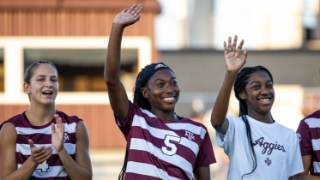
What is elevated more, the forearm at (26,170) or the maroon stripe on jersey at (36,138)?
the maroon stripe on jersey at (36,138)

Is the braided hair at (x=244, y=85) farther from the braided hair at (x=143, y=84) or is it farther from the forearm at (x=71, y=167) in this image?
the forearm at (x=71, y=167)

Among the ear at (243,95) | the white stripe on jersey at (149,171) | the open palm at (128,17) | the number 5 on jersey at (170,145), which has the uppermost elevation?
the open palm at (128,17)

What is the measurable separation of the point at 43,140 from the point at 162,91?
0.83m

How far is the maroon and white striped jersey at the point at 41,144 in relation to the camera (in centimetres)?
444

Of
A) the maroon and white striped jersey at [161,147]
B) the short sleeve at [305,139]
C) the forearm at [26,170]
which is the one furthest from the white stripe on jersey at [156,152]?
the short sleeve at [305,139]

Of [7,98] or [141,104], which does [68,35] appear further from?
[141,104]

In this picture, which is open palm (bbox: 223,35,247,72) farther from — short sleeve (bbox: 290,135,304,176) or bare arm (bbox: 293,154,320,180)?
bare arm (bbox: 293,154,320,180)

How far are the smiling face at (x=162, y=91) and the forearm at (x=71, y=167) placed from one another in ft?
1.99

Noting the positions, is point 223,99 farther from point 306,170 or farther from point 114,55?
point 306,170

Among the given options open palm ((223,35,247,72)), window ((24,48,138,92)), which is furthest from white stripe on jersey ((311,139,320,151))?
window ((24,48,138,92))

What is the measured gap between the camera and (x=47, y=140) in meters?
4.48

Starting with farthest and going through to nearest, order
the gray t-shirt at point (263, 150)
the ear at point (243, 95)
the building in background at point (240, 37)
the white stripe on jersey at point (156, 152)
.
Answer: the building in background at point (240, 37), the ear at point (243, 95), the gray t-shirt at point (263, 150), the white stripe on jersey at point (156, 152)

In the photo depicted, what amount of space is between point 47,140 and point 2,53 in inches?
478

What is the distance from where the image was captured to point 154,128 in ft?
14.4
